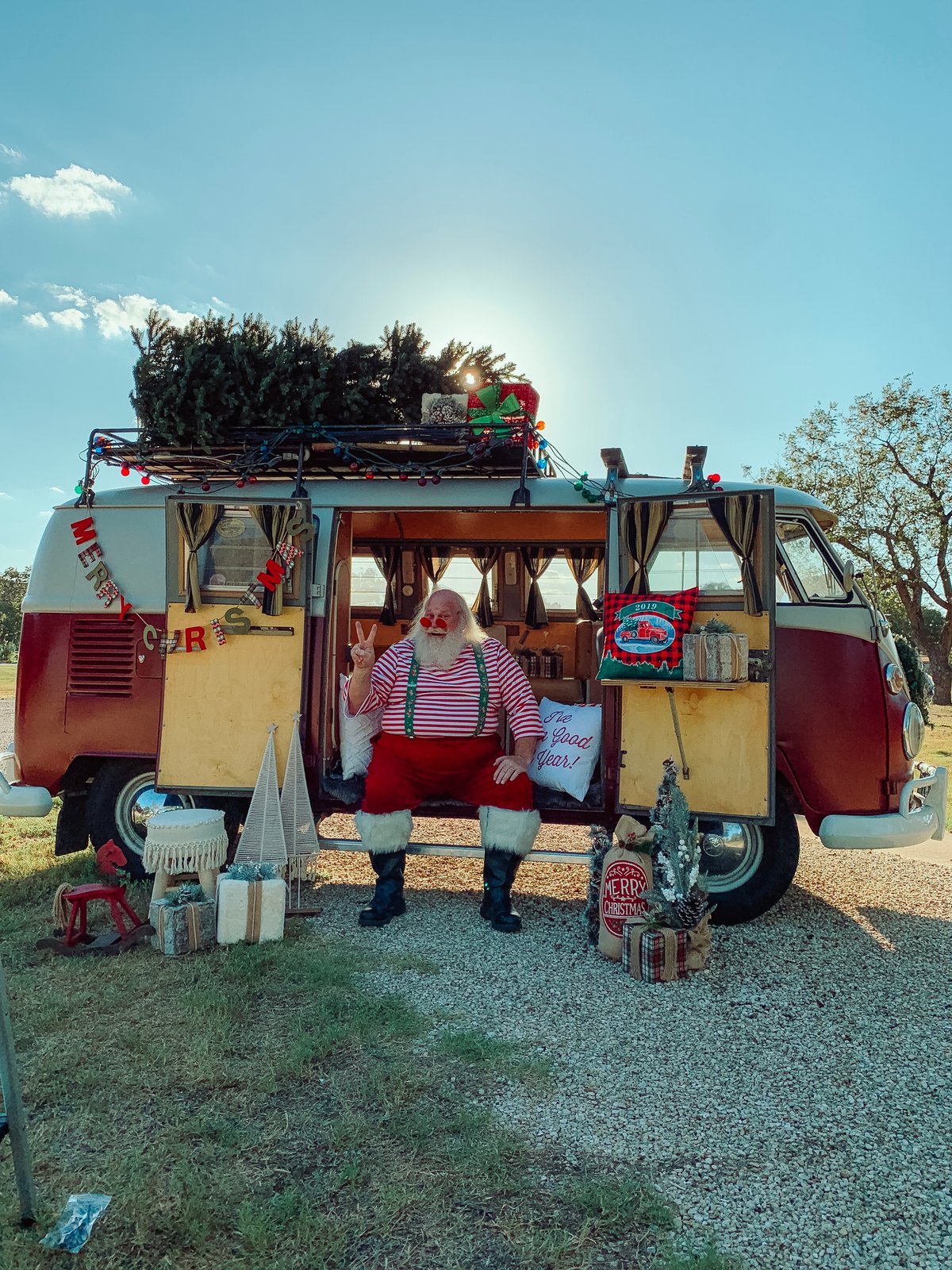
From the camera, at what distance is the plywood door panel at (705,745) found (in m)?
5.02

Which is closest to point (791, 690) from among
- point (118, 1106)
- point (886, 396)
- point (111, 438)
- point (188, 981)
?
point (188, 981)

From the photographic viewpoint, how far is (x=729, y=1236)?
2562 millimetres

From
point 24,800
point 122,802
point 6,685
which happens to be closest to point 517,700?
point 122,802

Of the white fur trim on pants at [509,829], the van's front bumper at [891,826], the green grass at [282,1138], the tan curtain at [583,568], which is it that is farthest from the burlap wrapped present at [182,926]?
the tan curtain at [583,568]

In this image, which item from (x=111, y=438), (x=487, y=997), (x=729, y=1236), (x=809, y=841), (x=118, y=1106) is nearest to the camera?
(x=729, y=1236)

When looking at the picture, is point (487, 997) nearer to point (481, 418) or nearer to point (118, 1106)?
point (118, 1106)

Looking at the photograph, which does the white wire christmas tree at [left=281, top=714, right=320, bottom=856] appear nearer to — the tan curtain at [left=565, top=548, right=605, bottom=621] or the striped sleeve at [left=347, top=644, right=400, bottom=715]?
the striped sleeve at [left=347, top=644, right=400, bottom=715]

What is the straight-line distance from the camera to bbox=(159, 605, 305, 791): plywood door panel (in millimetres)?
5598

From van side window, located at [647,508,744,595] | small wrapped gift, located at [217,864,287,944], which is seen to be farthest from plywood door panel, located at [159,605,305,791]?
van side window, located at [647,508,744,595]

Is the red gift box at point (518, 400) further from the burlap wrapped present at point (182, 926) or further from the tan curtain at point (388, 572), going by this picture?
the burlap wrapped present at point (182, 926)

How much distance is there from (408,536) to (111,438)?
3135 mm

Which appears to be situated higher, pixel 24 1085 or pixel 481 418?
pixel 481 418

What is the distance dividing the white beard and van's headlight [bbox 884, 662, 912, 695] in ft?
8.29

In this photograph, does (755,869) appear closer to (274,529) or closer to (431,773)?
(431,773)
